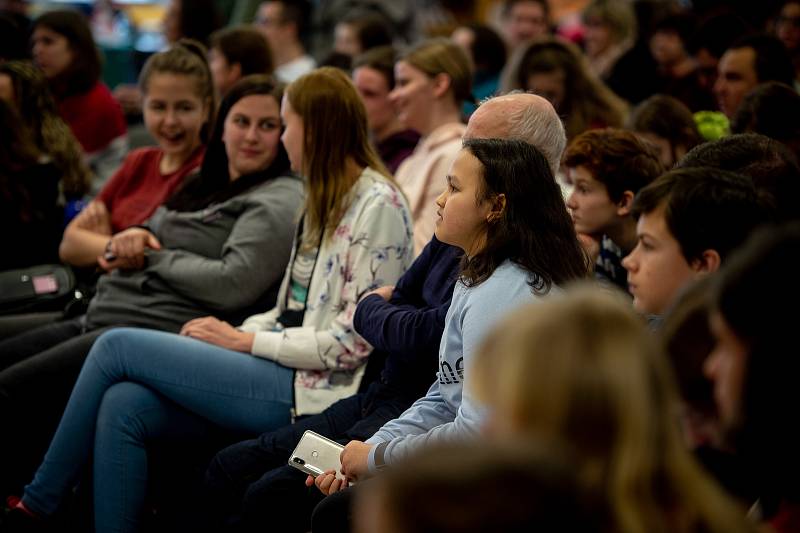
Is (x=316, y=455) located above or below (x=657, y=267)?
below

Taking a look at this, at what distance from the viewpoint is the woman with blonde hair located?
3.54ft

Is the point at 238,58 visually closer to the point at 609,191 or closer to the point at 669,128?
the point at 669,128

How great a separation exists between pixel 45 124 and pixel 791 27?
3133 mm

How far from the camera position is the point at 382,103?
418cm

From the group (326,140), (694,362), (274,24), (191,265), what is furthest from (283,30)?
(694,362)

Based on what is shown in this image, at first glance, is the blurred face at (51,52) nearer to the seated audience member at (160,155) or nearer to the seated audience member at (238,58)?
the seated audience member at (238,58)

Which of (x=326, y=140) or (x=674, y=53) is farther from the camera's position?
(x=674, y=53)

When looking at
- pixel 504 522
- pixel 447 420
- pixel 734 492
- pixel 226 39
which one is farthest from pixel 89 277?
pixel 504 522

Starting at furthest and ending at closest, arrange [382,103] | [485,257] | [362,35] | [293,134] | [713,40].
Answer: [362,35], [713,40], [382,103], [293,134], [485,257]

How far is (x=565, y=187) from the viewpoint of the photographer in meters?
3.29

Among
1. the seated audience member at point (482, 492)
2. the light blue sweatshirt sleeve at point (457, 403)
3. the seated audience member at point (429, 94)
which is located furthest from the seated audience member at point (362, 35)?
the seated audience member at point (482, 492)

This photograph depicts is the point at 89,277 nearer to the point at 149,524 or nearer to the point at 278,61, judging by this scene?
the point at 149,524

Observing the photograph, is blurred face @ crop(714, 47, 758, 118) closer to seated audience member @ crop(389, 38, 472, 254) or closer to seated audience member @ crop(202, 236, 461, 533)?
seated audience member @ crop(389, 38, 472, 254)

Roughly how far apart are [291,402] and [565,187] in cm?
112
